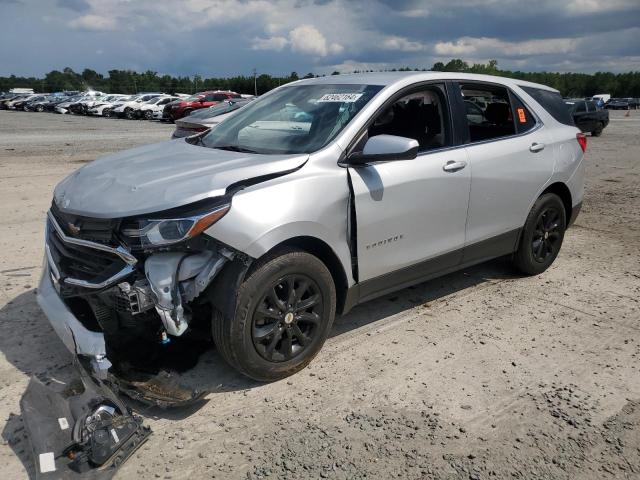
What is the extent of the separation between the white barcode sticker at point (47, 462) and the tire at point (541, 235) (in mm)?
4103

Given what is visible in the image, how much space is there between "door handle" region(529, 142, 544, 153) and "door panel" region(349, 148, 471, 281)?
3.16 feet

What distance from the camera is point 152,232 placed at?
2.95 m

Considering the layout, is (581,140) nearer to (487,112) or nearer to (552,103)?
(552,103)

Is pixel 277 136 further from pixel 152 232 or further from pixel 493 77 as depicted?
pixel 493 77

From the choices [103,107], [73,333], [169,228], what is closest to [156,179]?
[169,228]

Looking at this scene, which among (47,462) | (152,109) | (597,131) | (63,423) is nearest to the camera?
(47,462)

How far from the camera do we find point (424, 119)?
14.2 ft

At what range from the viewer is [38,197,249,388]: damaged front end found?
116 inches

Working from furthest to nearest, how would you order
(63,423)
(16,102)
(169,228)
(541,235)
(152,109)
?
(16,102) < (152,109) < (541,235) < (169,228) < (63,423)

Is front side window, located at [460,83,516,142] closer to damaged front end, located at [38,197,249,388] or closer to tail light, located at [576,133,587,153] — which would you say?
tail light, located at [576,133,587,153]

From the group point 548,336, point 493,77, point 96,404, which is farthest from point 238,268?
point 493,77

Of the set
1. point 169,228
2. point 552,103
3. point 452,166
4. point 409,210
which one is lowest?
point 409,210

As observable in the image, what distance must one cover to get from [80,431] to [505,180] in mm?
3612

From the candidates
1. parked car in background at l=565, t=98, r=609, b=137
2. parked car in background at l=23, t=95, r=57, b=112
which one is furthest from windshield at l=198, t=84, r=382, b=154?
parked car in background at l=23, t=95, r=57, b=112
